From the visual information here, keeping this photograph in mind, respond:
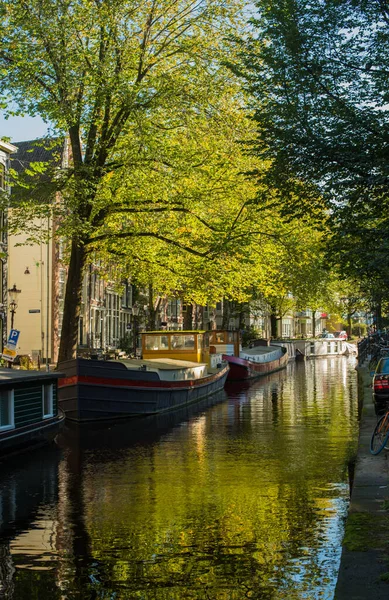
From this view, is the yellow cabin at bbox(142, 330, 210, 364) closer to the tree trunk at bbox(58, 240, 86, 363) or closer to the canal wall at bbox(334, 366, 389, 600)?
the tree trunk at bbox(58, 240, 86, 363)

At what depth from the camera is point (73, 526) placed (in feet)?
40.3

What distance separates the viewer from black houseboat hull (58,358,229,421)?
Answer: 26.2m

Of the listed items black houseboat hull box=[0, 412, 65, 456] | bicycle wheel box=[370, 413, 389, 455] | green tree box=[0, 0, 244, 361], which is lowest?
black houseboat hull box=[0, 412, 65, 456]

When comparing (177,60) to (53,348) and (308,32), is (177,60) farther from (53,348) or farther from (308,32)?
(53,348)

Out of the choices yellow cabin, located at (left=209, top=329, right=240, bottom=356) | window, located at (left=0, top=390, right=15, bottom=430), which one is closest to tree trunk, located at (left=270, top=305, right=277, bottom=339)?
yellow cabin, located at (left=209, top=329, right=240, bottom=356)

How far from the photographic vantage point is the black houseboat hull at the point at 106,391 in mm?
26172

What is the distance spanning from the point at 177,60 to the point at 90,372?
12.5 m

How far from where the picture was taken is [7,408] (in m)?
19.9

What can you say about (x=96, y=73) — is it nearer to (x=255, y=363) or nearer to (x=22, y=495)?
(x=22, y=495)

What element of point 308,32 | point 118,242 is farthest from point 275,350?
point 308,32

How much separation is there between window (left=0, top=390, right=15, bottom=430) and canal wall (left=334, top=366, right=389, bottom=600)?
28.9ft

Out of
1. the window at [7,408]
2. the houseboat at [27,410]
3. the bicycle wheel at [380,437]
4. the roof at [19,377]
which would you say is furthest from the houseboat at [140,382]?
the bicycle wheel at [380,437]

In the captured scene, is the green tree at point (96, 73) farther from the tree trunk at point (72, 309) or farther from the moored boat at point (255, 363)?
the moored boat at point (255, 363)

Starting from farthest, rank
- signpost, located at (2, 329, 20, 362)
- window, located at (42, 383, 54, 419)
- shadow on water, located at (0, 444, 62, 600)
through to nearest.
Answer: signpost, located at (2, 329, 20, 362) → window, located at (42, 383, 54, 419) → shadow on water, located at (0, 444, 62, 600)
